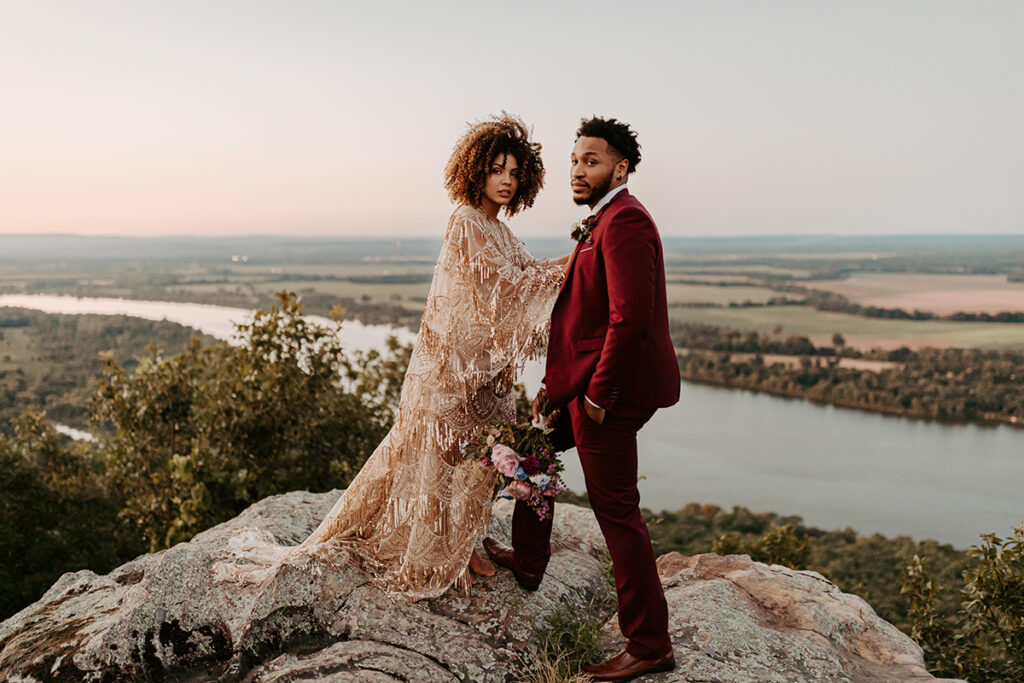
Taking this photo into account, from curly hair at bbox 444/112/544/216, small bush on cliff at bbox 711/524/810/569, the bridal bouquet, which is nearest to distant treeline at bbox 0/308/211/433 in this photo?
small bush on cliff at bbox 711/524/810/569

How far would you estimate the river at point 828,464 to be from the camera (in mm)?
35250

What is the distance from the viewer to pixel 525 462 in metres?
3.54

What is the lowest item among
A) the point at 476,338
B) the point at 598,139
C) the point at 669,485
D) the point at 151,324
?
the point at 669,485

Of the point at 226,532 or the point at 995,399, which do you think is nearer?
the point at 226,532

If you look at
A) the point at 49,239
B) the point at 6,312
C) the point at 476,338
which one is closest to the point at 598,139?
the point at 476,338

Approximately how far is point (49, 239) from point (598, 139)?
107m

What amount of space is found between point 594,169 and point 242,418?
775 cm

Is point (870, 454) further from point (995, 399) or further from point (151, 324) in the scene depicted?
point (151, 324)

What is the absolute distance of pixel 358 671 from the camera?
10.7 feet

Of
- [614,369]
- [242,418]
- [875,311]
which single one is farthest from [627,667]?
[875,311]

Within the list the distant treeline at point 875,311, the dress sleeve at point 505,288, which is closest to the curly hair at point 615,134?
the dress sleeve at point 505,288

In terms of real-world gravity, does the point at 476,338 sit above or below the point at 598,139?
below

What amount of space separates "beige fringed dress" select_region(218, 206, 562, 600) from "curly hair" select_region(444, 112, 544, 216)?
129 mm

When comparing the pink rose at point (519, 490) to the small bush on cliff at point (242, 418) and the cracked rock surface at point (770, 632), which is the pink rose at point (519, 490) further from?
the small bush on cliff at point (242, 418)
